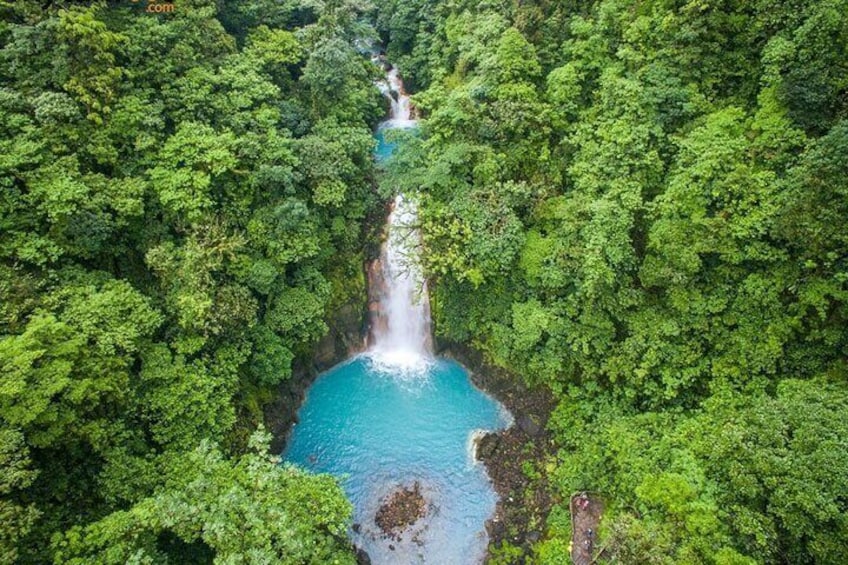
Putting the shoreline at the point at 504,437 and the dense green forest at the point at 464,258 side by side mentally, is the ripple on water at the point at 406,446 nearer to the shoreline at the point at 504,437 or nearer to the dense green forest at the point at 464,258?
the shoreline at the point at 504,437

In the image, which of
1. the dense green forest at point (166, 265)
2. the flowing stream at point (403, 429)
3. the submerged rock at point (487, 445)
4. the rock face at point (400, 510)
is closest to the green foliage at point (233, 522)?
the dense green forest at point (166, 265)

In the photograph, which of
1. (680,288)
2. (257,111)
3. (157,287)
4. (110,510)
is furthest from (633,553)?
(257,111)

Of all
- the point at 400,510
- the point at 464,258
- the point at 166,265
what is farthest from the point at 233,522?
the point at 464,258

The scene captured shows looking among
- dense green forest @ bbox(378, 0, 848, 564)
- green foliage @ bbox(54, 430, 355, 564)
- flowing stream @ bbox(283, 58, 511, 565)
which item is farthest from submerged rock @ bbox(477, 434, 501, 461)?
green foliage @ bbox(54, 430, 355, 564)

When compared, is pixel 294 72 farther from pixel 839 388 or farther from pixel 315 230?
pixel 839 388

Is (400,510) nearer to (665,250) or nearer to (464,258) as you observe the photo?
(464,258)

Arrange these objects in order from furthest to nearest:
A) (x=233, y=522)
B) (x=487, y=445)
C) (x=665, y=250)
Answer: (x=487, y=445)
(x=665, y=250)
(x=233, y=522)

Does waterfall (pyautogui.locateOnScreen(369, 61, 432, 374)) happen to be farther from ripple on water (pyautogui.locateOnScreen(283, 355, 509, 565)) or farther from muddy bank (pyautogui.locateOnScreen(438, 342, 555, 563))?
muddy bank (pyautogui.locateOnScreen(438, 342, 555, 563))
